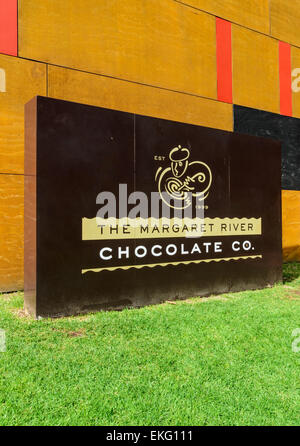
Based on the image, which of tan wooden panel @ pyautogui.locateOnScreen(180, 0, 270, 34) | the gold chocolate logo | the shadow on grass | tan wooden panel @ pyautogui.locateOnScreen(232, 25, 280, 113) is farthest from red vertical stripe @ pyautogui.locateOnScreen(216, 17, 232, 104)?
the shadow on grass

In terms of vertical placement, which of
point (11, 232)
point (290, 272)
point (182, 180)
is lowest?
point (290, 272)

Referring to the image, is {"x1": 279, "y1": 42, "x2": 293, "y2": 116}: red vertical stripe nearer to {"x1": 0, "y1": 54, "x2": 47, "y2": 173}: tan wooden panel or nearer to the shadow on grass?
the shadow on grass

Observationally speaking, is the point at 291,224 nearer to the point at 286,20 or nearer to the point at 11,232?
the point at 286,20

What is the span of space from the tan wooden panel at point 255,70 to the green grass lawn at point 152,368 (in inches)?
283

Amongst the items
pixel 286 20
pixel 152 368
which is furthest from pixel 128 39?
pixel 152 368

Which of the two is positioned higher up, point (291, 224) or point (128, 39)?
point (128, 39)

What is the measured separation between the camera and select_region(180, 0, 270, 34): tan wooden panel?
9.42 m

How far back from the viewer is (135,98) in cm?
815

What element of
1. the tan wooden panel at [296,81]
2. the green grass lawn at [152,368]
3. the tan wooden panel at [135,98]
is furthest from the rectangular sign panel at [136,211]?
the tan wooden panel at [296,81]

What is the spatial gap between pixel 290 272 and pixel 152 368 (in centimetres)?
680

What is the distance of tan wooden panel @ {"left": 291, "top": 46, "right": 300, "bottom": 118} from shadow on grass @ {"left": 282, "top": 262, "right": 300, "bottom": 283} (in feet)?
16.3

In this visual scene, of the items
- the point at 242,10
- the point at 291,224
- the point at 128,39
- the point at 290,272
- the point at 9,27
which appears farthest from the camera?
the point at 291,224

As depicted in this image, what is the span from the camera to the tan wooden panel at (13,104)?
21.7 feet

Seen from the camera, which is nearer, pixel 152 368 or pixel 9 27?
pixel 152 368
